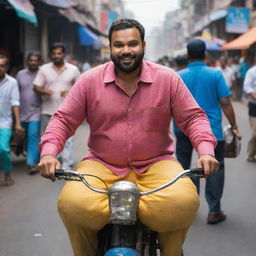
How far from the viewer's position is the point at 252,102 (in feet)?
26.9

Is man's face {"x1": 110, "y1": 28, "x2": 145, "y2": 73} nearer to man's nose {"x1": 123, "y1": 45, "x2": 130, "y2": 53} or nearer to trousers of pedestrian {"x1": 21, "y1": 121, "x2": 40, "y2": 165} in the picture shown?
man's nose {"x1": 123, "y1": 45, "x2": 130, "y2": 53}

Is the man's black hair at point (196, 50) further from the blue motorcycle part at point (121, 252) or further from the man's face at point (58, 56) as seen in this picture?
the blue motorcycle part at point (121, 252)

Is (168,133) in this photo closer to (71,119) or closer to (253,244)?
(71,119)

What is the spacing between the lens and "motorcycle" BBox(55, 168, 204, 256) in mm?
2588

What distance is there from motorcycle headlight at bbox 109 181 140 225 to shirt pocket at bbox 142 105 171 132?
0.65 meters

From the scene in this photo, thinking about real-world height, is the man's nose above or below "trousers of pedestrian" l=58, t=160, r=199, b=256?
above

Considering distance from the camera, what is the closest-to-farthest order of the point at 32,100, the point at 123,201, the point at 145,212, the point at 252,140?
1. the point at 123,201
2. the point at 145,212
3. the point at 32,100
4. the point at 252,140

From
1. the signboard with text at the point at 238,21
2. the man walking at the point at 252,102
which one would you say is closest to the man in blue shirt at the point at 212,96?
the man walking at the point at 252,102

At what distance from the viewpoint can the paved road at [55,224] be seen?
450 cm

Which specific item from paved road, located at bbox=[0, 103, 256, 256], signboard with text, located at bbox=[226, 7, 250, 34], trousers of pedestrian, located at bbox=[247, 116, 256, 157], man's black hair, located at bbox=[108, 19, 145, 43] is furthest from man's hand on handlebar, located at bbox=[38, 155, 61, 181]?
signboard with text, located at bbox=[226, 7, 250, 34]

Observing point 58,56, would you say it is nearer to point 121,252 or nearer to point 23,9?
point 23,9

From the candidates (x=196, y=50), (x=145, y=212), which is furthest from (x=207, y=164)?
(x=196, y=50)

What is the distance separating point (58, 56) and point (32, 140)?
4.58ft

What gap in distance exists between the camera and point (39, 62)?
7977 mm
